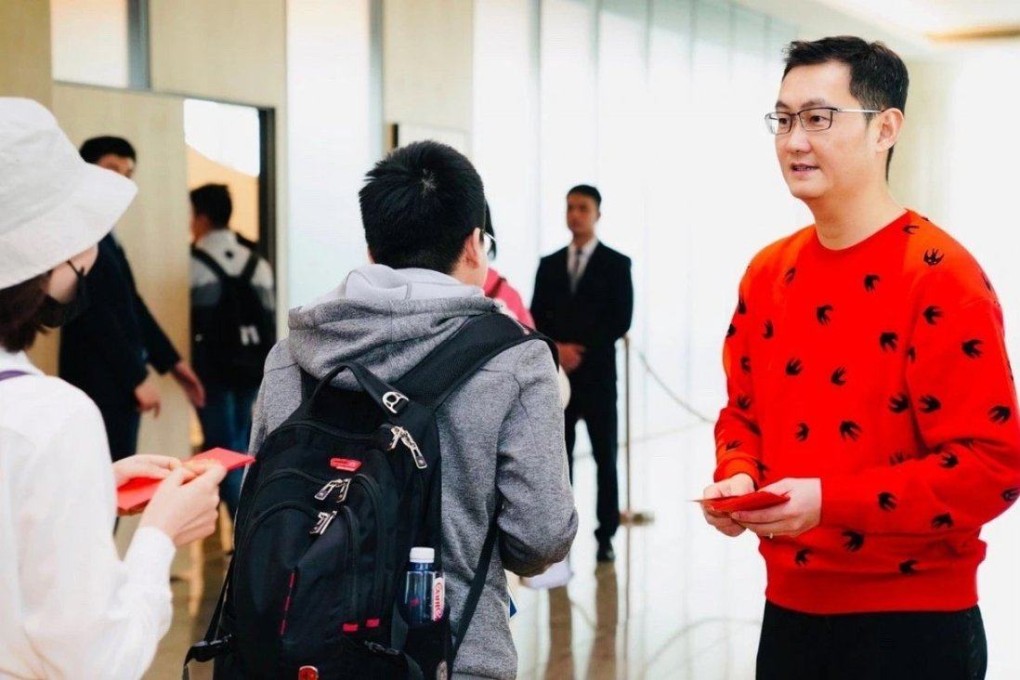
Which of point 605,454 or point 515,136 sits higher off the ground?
point 515,136

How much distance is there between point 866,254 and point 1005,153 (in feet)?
64.2

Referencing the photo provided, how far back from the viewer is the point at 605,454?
6.87 m

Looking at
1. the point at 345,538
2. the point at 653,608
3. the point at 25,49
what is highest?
the point at 25,49

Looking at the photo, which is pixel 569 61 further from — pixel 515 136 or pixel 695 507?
pixel 695 507

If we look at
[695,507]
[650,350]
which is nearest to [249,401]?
[695,507]

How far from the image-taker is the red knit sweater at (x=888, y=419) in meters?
2.03

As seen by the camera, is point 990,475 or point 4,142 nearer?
point 4,142

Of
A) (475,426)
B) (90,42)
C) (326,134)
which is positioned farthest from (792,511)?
(326,134)

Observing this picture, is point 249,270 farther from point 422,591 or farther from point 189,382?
point 422,591

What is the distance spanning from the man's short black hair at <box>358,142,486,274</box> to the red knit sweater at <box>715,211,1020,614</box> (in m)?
0.65

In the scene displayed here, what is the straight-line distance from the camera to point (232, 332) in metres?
6.46

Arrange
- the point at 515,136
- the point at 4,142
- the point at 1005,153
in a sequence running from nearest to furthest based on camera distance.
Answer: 1. the point at 4,142
2. the point at 515,136
3. the point at 1005,153

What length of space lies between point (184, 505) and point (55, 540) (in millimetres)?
265

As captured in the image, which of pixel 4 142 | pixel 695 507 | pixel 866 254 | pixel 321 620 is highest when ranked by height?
pixel 4 142
